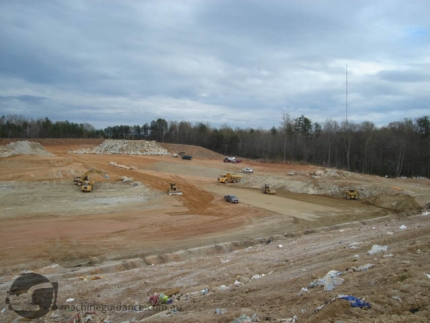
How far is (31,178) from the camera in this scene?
40.9 metres

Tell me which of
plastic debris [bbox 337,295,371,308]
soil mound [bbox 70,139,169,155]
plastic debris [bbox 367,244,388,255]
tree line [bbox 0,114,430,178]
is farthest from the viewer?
soil mound [bbox 70,139,169,155]

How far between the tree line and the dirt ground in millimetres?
32353

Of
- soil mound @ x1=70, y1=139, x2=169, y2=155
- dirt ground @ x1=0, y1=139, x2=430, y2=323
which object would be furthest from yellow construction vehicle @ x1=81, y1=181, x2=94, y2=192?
soil mound @ x1=70, y1=139, x2=169, y2=155

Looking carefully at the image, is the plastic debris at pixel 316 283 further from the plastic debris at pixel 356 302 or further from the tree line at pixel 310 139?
the tree line at pixel 310 139

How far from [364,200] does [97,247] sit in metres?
30.1

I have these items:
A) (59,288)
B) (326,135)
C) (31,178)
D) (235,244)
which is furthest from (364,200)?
(326,135)

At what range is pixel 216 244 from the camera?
802 inches

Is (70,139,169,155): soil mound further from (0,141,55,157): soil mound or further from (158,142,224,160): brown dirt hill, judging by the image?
(0,141,55,157): soil mound

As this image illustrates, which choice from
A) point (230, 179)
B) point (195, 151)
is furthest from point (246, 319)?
point (195, 151)

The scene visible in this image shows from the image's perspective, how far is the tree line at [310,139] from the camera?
242ft

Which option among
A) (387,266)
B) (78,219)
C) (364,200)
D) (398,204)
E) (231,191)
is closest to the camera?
(387,266)

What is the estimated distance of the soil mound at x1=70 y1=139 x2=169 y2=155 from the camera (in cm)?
8881

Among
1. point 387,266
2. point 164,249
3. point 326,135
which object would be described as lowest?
point 164,249

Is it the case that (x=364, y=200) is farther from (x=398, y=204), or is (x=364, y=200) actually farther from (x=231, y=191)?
(x=231, y=191)
